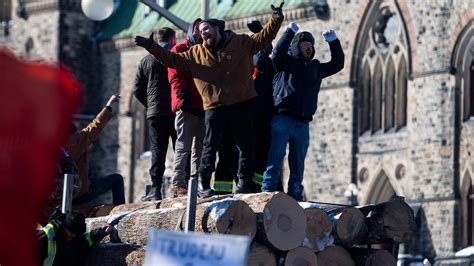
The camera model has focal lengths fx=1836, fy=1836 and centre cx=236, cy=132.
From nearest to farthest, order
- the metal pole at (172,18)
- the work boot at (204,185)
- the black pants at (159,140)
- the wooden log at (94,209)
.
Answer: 1. the work boot at (204,185)
2. the wooden log at (94,209)
3. the black pants at (159,140)
4. the metal pole at (172,18)

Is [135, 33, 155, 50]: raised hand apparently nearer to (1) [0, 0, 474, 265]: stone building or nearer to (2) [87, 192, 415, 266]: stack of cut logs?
(2) [87, 192, 415, 266]: stack of cut logs

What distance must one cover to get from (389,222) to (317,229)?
713 mm

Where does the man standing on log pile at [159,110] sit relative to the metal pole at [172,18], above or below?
below

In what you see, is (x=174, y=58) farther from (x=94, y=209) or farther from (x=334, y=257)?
Answer: (x=94, y=209)

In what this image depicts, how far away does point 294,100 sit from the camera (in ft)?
48.3

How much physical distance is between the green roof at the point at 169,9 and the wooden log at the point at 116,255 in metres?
25.0

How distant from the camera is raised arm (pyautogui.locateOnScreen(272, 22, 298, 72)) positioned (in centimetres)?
1456

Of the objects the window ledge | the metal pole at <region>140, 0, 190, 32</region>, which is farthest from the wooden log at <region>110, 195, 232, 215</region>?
the window ledge

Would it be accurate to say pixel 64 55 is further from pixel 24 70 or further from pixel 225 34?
pixel 24 70

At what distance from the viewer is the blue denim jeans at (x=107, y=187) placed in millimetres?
16750

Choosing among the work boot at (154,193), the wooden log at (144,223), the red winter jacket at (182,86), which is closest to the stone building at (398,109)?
the work boot at (154,193)

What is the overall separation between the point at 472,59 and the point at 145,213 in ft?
69.9

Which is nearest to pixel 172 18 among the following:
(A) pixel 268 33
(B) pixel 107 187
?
(B) pixel 107 187

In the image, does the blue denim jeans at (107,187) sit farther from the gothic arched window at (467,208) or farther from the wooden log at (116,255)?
the gothic arched window at (467,208)
